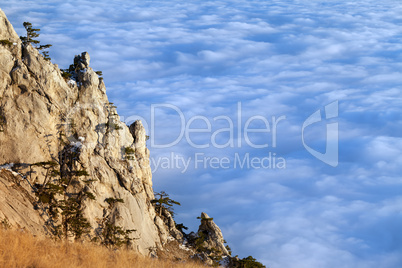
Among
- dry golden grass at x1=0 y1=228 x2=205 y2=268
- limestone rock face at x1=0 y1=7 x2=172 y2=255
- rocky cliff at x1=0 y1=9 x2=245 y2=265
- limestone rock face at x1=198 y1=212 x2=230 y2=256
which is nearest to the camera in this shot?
dry golden grass at x1=0 y1=228 x2=205 y2=268

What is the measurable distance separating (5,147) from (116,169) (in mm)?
14268

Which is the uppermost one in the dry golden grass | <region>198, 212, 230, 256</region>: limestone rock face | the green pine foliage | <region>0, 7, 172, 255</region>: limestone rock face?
the green pine foliage

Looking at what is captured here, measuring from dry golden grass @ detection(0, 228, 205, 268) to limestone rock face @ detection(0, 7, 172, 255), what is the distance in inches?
897

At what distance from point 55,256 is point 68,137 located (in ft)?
117

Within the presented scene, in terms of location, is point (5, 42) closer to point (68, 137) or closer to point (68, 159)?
point (68, 137)

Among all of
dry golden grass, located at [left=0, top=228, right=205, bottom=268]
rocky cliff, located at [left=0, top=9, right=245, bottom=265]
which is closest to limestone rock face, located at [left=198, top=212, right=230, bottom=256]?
rocky cliff, located at [left=0, top=9, right=245, bottom=265]

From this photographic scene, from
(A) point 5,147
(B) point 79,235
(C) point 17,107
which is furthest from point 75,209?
(C) point 17,107

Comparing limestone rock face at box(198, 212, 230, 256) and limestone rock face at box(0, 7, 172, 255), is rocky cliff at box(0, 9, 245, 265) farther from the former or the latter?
limestone rock face at box(198, 212, 230, 256)

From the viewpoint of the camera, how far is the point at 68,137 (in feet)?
169

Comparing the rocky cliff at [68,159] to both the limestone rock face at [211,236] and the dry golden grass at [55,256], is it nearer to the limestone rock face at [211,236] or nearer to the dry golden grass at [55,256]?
the limestone rock face at [211,236]

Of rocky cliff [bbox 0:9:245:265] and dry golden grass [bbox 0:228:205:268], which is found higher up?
rocky cliff [bbox 0:9:245:265]

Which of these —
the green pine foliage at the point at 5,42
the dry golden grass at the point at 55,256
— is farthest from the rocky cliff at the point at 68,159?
the dry golden grass at the point at 55,256

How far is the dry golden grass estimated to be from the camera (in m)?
16.2

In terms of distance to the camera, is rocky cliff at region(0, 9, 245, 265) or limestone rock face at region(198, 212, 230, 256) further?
limestone rock face at region(198, 212, 230, 256)
